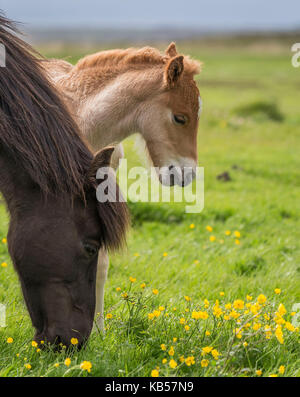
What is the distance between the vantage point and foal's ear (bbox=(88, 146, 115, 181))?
9.59 feet

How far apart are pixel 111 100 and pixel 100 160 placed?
60.9 inches

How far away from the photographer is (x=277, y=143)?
1422cm

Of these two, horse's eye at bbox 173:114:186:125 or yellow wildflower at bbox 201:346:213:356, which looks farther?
horse's eye at bbox 173:114:186:125

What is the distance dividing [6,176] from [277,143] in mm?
12037

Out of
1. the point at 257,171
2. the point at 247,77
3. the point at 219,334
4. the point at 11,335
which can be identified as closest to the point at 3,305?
the point at 11,335

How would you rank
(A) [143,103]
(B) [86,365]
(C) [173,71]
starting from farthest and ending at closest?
(A) [143,103] < (C) [173,71] < (B) [86,365]

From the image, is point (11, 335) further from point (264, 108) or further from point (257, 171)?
point (264, 108)

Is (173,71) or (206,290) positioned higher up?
(173,71)

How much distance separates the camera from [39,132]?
119 inches

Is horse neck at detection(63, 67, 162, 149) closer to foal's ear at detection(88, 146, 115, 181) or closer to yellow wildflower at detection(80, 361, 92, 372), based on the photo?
foal's ear at detection(88, 146, 115, 181)

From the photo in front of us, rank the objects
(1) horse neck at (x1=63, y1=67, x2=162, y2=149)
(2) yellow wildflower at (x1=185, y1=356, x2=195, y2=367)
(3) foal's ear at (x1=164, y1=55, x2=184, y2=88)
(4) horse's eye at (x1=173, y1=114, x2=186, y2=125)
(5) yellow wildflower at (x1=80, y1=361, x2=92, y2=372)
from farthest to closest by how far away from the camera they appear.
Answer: (4) horse's eye at (x1=173, y1=114, x2=186, y2=125), (1) horse neck at (x1=63, y1=67, x2=162, y2=149), (3) foal's ear at (x1=164, y1=55, x2=184, y2=88), (2) yellow wildflower at (x1=185, y1=356, x2=195, y2=367), (5) yellow wildflower at (x1=80, y1=361, x2=92, y2=372)

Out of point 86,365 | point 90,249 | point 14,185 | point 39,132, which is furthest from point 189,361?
point 39,132

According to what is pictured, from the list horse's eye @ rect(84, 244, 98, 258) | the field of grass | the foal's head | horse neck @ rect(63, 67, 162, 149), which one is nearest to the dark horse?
horse's eye @ rect(84, 244, 98, 258)

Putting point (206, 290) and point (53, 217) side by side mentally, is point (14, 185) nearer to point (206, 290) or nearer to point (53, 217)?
point (53, 217)
